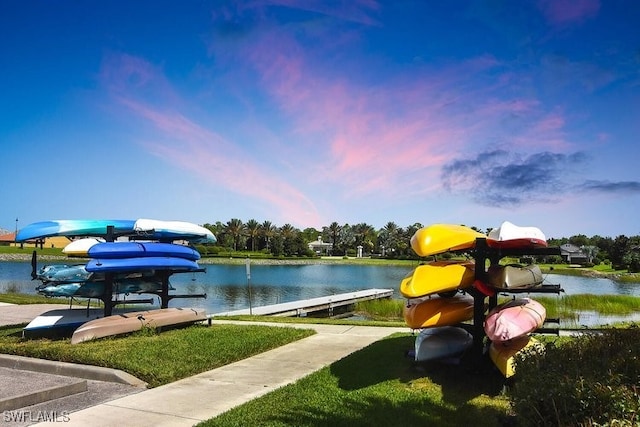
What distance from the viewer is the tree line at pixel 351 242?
7500cm

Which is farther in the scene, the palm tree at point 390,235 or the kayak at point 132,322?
the palm tree at point 390,235

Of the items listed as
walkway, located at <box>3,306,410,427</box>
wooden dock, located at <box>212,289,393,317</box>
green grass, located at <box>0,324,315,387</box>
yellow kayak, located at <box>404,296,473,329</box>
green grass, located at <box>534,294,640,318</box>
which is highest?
yellow kayak, located at <box>404,296,473,329</box>

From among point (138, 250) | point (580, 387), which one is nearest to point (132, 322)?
point (138, 250)

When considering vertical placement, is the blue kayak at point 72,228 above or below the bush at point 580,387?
above

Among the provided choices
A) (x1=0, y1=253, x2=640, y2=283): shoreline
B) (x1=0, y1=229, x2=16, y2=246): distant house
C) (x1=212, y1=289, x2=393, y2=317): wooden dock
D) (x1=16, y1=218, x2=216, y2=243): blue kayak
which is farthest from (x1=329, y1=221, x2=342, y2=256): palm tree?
(x1=16, y1=218, x2=216, y2=243): blue kayak

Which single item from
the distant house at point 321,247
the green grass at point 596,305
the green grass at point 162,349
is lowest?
the green grass at point 596,305

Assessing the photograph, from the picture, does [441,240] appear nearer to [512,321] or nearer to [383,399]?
[512,321]

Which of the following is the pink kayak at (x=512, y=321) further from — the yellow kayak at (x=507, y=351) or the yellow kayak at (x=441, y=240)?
the yellow kayak at (x=441, y=240)

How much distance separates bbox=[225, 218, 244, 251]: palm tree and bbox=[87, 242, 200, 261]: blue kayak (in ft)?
303

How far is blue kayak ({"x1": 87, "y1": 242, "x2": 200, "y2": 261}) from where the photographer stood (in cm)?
1006

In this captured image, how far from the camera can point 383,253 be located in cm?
11750

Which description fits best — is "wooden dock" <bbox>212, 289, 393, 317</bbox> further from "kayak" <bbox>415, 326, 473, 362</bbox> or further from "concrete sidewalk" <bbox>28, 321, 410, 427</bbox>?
"kayak" <bbox>415, 326, 473, 362</bbox>

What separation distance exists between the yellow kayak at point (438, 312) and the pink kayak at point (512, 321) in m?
0.54

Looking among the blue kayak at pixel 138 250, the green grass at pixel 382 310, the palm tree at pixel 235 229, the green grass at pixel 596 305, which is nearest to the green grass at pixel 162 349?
the blue kayak at pixel 138 250
